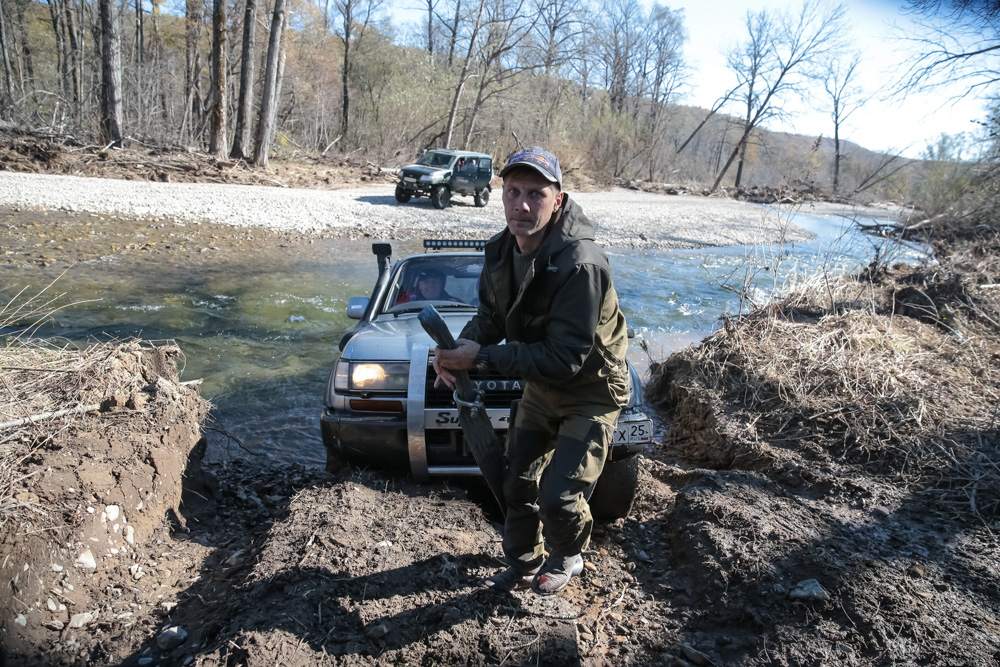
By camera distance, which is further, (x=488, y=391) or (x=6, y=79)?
(x=6, y=79)

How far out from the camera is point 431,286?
199 inches

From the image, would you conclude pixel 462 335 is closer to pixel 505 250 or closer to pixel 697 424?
pixel 505 250

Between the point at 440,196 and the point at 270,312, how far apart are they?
38.9 ft

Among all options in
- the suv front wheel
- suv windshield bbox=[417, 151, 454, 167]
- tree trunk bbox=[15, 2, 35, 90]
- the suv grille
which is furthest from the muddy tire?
tree trunk bbox=[15, 2, 35, 90]

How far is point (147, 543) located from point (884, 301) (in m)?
8.71

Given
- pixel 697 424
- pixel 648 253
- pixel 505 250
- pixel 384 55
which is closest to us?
pixel 505 250

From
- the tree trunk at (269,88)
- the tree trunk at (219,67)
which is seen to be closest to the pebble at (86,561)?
the tree trunk at (219,67)

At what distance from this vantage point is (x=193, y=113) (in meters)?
32.9

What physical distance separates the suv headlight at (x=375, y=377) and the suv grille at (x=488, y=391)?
0.53 ft

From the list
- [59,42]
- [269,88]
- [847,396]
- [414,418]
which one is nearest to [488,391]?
[414,418]

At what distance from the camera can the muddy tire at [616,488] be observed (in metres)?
3.74

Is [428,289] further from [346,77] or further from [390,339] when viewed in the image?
[346,77]

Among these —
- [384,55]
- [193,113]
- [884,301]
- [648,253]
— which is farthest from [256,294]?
[384,55]

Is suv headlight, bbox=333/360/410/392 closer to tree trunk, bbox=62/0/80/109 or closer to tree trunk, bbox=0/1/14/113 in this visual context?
tree trunk, bbox=0/1/14/113
